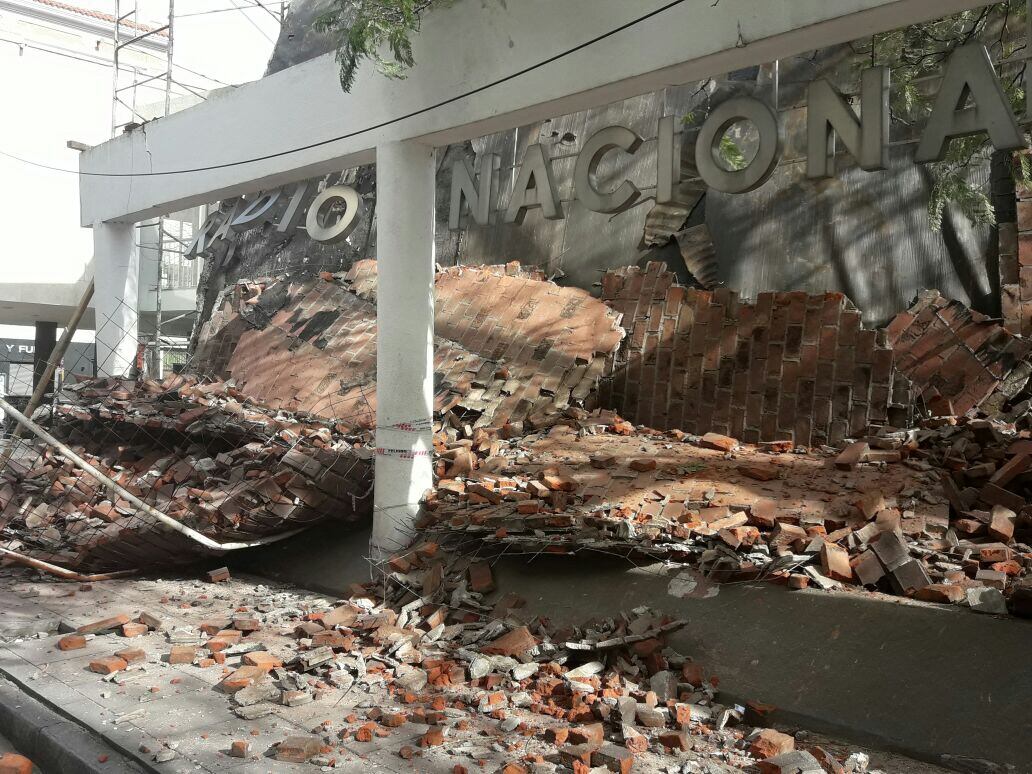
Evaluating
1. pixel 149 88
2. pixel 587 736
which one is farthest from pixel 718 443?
pixel 149 88

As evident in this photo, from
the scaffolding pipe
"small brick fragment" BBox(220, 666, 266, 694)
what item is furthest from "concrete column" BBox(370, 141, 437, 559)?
"small brick fragment" BBox(220, 666, 266, 694)

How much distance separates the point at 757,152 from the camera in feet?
21.9

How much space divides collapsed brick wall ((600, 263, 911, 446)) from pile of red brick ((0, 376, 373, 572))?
347cm

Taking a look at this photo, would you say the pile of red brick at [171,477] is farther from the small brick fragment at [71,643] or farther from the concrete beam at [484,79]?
the concrete beam at [484,79]

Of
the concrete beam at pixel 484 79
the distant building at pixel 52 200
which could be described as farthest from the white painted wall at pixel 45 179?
the concrete beam at pixel 484 79

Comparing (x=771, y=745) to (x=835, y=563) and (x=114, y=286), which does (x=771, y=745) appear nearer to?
(x=835, y=563)

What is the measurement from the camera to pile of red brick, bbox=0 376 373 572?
8398 mm

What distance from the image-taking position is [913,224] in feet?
32.8

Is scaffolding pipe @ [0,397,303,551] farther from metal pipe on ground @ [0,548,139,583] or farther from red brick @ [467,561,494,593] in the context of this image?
red brick @ [467,561,494,593]

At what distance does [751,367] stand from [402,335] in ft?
12.8

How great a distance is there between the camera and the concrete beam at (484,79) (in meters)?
5.46

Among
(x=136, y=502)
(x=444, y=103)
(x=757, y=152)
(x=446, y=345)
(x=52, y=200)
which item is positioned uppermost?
(x=52, y=200)

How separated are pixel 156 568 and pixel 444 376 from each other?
12.4 feet

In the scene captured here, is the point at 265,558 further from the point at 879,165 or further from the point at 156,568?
the point at 879,165
